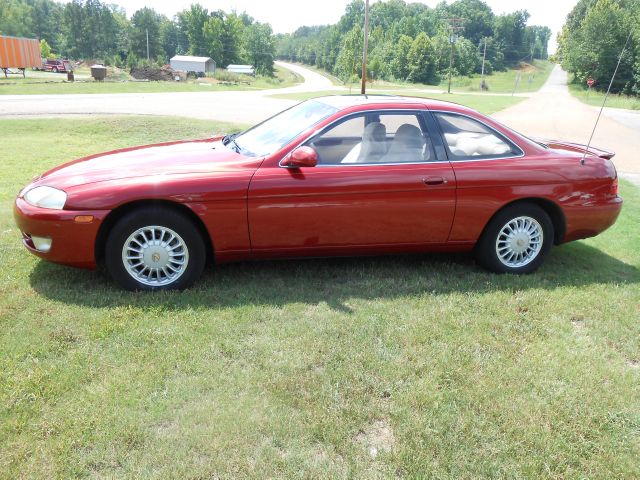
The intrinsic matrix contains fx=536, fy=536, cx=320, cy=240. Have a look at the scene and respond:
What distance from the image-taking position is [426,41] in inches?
3634

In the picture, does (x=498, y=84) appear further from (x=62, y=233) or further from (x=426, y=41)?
(x=62, y=233)

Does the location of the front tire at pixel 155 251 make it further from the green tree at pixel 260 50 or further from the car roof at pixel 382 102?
the green tree at pixel 260 50

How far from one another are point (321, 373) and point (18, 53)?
144 feet

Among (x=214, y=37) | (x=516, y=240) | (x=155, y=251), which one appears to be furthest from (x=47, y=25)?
(x=516, y=240)

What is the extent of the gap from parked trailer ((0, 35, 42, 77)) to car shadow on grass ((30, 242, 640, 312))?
3952 cm

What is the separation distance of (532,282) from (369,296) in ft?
4.87

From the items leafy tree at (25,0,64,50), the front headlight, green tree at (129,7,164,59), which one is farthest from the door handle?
leafy tree at (25,0,64,50)

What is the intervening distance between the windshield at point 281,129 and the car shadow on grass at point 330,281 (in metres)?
1.04

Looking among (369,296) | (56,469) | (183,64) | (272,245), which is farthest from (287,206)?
(183,64)

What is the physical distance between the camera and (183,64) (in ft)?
271

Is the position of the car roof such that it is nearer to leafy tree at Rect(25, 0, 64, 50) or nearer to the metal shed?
the metal shed

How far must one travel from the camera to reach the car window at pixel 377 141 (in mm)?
4402

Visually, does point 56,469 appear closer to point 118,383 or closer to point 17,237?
point 118,383

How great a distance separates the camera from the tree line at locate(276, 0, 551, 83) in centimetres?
9338
